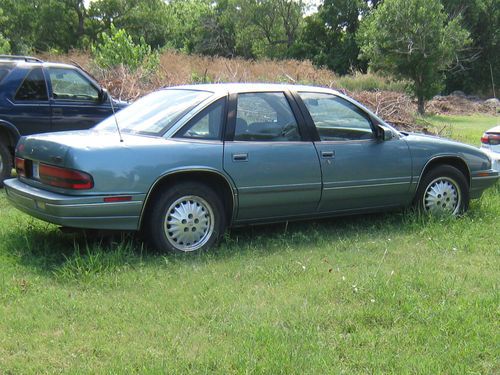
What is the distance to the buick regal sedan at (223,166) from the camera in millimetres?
5047

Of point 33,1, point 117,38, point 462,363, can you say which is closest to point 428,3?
point 117,38

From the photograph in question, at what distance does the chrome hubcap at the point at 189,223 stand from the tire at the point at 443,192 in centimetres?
252

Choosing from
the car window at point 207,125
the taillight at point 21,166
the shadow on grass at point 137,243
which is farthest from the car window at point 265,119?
the taillight at point 21,166

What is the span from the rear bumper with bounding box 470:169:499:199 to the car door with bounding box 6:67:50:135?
592cm

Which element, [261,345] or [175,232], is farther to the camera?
[175,232]

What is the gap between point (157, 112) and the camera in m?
5.88

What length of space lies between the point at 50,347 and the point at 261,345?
122 cm

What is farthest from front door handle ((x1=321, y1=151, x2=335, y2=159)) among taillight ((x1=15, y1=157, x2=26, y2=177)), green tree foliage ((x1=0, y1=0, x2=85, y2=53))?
green tree foliage ((x1=0, y1=0, x2=85, y2=53))

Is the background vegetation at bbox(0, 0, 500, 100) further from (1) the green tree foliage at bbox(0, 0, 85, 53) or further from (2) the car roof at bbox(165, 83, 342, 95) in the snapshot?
(2) the car roof at bbox(165, 83, 342, 95)

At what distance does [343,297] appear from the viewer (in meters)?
4.43

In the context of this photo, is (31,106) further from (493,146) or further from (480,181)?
A: (493,146)

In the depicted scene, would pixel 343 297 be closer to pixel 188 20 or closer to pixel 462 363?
pixel 462 363

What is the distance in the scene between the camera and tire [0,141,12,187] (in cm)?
878

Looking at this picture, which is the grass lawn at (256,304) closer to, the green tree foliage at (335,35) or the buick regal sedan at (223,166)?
the buick regal sedan at (223,166)
